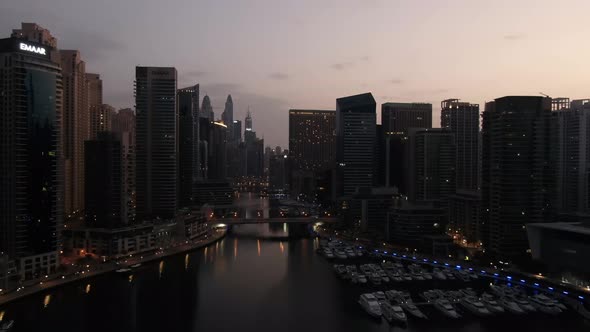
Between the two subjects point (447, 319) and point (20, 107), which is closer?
point (447, 319)

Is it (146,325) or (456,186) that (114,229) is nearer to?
(146,325)

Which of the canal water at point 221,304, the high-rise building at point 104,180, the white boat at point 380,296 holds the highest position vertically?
the high-rise building at point 104,180

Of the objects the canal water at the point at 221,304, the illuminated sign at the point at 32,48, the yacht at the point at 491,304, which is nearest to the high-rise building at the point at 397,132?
the canal water at the point at 221,304

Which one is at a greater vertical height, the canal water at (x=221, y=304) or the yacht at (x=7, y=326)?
the yacht at (x=7, y=326)

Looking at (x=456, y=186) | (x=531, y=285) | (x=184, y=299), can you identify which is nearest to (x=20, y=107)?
(x=184, y=299)

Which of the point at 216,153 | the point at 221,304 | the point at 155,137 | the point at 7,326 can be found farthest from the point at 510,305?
the point at 216,153

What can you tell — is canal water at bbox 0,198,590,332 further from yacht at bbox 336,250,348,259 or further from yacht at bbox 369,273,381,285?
yacht at bbox 336,250,348,259

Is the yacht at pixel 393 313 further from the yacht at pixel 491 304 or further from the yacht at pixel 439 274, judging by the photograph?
the yacht at pixel 439 274
